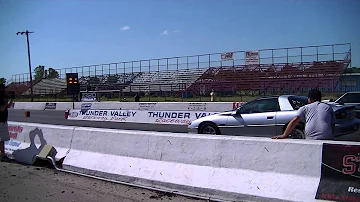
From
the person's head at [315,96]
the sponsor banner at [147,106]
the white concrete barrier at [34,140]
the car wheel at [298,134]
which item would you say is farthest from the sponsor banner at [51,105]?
the person's head at [315,96]

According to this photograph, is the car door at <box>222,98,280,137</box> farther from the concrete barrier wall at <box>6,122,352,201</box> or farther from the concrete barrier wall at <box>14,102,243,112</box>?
the concrete barrier wall at <box>14,102,243,112</box>

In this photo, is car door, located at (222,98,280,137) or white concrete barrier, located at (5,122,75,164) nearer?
white concrete barrier, located at (5,122,75,164)

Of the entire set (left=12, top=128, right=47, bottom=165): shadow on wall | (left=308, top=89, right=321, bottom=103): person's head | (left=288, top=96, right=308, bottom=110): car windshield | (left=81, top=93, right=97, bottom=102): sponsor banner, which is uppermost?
(left=308, top=89, right=321, bottom=103): person's head

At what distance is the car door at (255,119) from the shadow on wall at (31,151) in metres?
5.15

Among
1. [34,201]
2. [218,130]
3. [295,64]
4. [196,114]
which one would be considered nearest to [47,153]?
[34,201]

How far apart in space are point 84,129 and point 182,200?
316 cm

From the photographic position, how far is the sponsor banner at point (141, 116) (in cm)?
1572

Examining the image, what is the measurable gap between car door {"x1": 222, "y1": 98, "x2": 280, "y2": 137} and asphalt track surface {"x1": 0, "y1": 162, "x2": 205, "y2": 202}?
4898 mm

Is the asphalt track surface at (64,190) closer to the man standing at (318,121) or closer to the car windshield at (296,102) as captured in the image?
the man standing at (318,121)

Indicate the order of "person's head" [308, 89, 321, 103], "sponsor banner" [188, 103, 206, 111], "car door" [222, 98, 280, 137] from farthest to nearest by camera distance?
"sponsor banner" [188, 103, 206, 111] → "car door" [222, 98, 280, 137] → "person's head" [308, 89, 321, 103]

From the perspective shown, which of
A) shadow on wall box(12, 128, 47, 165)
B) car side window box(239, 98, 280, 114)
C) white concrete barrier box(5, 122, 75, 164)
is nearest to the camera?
white concrete barrier box(5, 122, 75, 164)

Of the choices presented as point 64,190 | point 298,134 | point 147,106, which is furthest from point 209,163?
point 147,106

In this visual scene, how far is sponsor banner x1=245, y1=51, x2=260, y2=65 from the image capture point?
38372 millimetres

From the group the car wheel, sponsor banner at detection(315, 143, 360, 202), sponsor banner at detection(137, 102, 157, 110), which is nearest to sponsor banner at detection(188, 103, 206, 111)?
sponsor banner at detection(137, 102, 157, 110)
